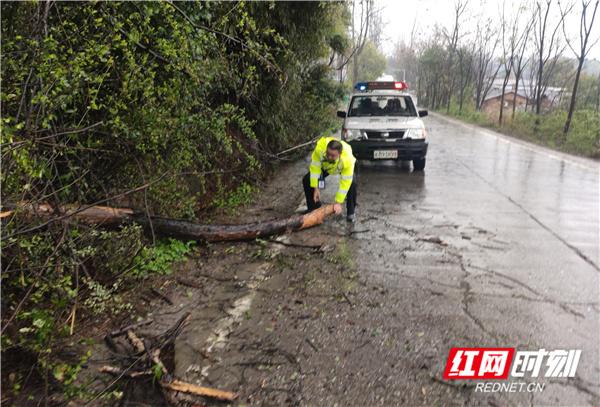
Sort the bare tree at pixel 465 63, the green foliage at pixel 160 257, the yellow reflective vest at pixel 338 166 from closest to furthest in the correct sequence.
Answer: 1. the green foliage at pixel 160 257
2. the yellow reflective vest at pixel 338 166
3. the bare tree at pixel 465 63

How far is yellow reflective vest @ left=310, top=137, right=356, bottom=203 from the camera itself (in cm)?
587

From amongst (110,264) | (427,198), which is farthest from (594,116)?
(110,264)

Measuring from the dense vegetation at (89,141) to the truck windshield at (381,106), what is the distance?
471cm

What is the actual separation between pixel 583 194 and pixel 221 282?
7.35m

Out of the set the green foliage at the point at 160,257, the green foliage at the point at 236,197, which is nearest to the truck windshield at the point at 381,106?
the green foliage at the point at 236,197

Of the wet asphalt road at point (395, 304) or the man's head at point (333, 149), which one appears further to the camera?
the man's head at point (333, 149)

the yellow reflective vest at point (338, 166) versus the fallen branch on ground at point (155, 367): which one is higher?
the yellow reflective vest at point (338, 166)

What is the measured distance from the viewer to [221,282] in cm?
425

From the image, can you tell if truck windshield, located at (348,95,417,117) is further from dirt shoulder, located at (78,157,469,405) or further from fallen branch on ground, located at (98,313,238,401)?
fallen branch on ground, located at (98,313,238,401)

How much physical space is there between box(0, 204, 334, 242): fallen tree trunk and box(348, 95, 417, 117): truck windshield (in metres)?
4.91

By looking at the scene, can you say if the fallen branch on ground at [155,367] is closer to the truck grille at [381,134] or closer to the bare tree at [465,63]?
the truck grille at [381,134]

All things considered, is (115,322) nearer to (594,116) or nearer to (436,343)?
(436,343)

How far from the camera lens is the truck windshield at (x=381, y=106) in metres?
10.4

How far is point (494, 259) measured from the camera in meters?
4.84
